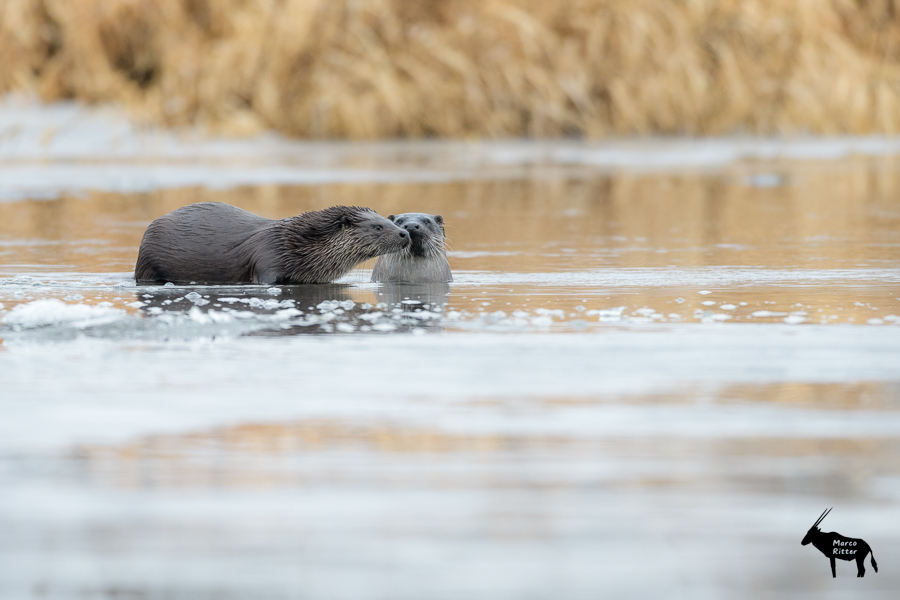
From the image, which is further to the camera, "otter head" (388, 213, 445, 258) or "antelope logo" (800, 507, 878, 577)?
"otter head" (388, 213, 445, 258)

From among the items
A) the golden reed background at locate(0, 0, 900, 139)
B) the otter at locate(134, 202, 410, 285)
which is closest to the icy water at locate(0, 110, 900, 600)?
the otter at locate(134, 202, 410, 285)

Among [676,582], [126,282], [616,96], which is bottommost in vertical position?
[676,582]

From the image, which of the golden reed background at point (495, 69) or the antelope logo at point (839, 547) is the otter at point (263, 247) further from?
the golden reed background at point (495, 69)

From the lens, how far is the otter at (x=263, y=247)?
19.1 feet

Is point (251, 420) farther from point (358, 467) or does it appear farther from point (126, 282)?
point (126, 282)

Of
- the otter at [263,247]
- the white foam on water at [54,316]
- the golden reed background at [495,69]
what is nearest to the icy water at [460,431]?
the white foam on water at [54,316]

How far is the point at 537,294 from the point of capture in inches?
205

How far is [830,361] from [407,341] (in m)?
1.16

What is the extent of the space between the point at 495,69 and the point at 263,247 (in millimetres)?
10179

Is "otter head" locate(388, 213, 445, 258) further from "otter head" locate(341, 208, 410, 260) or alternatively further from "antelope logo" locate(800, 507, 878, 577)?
"antelope logo" locate(800, 507, 878, 577)

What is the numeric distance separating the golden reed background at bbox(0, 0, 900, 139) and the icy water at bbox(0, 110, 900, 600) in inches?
371

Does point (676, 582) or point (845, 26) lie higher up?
point (845, 26)

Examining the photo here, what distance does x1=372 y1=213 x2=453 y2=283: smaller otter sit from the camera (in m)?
5.79

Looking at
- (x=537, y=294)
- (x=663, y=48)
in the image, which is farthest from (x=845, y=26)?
(x=537, y=294)
